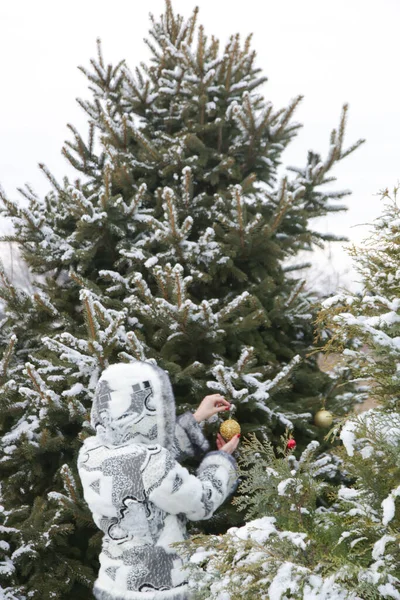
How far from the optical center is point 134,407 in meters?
2.79

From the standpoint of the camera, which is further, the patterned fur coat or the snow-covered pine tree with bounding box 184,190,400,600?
the patterned fur coat

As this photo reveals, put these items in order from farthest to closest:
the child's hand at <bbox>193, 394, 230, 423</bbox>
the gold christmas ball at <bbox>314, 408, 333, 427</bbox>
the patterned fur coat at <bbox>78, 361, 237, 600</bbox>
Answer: the gold christmas ball at <bbox>314, 408, 333, 427</bbox> → the child's hand at <bbox>193, 394, 230, 423</bbox> → the patterned fur coat at <bbox>78, 361, 237, 600</bbox>

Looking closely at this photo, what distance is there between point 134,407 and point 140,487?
39 centimetres

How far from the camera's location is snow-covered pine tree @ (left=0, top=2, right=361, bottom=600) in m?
3.93

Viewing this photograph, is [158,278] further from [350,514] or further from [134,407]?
[350,514]

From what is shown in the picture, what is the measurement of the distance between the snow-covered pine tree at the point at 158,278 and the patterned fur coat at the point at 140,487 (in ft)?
3.05

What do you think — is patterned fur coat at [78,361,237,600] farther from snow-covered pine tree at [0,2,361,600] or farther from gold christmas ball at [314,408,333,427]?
gold christmas ball at [314,408,333,427]

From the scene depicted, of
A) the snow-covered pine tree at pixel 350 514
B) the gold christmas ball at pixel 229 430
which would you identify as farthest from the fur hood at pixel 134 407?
the snow-covered pine tree at pixel 350 514

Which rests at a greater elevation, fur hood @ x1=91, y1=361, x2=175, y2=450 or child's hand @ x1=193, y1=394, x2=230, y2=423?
fur hood @ x1=91, y1=361, x2=175, y2=450

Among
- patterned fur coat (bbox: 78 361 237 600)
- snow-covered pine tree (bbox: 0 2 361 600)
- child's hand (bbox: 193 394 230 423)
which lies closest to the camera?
patterned fur coat (bbox: 78 361 237 600)

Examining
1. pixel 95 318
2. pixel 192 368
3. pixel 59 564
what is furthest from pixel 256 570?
pixel 59 564

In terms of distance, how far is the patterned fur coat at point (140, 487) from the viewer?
8.90ft

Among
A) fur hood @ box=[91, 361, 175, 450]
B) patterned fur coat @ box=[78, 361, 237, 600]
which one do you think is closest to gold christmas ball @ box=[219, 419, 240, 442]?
patterned fur coat @ box=[78, 361, 237, 600]

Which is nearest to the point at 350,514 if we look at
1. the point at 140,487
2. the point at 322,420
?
the point at 140,487
